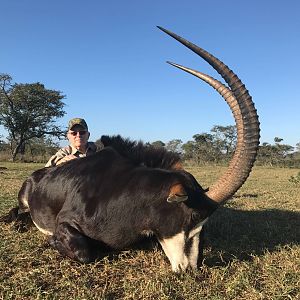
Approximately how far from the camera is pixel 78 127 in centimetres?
627

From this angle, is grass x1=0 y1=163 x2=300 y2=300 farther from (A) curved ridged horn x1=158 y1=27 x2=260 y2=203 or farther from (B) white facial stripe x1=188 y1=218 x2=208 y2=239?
(A) curved ridged horn x1=158 y1=27 x2=260 y2=203

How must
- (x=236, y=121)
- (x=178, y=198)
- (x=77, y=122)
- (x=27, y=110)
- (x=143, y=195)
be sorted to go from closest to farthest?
(x=178, y=198) < (x=236, y=121) < (x=143, y=195) < (x=77, y=122) < (x=27, y=110)

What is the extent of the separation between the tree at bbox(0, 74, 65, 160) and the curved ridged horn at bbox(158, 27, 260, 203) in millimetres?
39591

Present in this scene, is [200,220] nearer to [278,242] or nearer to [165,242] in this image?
[165,242]

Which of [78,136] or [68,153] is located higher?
[78,136]

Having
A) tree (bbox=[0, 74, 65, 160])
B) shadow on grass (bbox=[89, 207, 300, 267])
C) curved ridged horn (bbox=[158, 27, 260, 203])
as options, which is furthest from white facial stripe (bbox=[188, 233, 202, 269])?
tree (bbox=[0, 74, 65, 160])

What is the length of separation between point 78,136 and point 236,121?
317 centimetres

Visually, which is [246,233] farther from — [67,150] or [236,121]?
[67,150]

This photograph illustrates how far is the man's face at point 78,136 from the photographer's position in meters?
6.28

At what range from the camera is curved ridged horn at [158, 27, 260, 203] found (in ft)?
11.8

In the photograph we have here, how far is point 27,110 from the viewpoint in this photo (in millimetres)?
42844

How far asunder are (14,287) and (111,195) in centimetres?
128

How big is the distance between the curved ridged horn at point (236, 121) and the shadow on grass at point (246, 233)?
2.51 feet

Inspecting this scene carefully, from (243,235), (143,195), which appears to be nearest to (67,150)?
(143,195)
